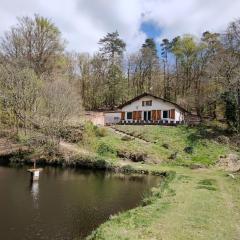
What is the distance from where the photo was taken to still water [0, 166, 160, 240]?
16250 mm

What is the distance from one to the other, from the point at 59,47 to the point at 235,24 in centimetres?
3033

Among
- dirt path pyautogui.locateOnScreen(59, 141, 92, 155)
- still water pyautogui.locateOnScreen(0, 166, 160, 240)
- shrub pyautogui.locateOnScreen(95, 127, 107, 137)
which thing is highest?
shrub pyautogui.locateOnScreen(95, 127, 107, 137)

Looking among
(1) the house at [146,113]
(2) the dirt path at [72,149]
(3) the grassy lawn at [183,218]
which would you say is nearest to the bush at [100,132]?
(2) the dirt path at [72,149]

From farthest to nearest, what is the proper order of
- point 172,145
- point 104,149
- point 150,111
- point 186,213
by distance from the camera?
point 150,111 → point 172,145 → point 104,149 → point 186,213

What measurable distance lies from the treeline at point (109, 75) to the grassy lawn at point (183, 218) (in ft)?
78.6

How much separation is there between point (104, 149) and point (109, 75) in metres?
32.7

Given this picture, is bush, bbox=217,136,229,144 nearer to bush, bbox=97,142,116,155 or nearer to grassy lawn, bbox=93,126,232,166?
grassy lawn, bbox=93,126,232,166

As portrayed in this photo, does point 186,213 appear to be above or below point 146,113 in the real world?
below

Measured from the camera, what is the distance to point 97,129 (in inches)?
1874

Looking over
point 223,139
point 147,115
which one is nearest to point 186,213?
point 223,139

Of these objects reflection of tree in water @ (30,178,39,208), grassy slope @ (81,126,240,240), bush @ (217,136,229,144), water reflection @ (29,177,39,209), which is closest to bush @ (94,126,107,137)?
grassy slope @ (81,126,240,240)

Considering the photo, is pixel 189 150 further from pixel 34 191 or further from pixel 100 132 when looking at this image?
pixel 34 191

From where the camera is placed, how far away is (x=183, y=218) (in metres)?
16.0

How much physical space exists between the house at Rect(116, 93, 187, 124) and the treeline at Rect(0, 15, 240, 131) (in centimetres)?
523
